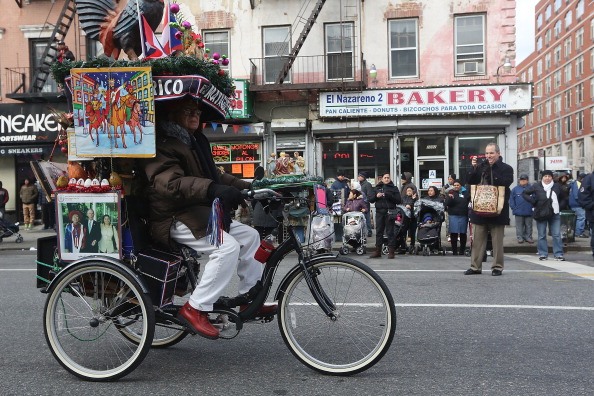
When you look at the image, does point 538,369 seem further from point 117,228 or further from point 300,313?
point 117,228

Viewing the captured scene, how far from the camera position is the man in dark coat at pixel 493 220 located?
909cm

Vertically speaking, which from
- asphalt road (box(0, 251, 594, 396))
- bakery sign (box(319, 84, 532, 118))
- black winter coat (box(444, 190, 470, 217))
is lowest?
asphalt road (box(0, 251, 594, 396))

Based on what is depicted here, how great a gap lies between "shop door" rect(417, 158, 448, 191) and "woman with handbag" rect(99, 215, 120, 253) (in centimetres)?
1662

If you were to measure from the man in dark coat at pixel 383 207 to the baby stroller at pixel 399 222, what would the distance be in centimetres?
13

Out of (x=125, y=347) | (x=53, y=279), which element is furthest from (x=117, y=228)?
(x=125, y=347)

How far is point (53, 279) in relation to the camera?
4.07m

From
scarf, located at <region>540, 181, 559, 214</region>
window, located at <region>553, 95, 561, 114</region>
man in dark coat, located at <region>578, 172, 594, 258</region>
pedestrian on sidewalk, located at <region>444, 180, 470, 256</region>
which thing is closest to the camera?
man in dark coat, located at <region>578, 172, 594, 258</region>

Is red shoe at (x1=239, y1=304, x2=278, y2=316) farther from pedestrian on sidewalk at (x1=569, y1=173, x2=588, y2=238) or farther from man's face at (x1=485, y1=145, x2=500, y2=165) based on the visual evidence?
pedestrian on sidewalk at (x1=569, y1=173, x2=588, y2=238)

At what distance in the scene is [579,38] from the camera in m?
64.2

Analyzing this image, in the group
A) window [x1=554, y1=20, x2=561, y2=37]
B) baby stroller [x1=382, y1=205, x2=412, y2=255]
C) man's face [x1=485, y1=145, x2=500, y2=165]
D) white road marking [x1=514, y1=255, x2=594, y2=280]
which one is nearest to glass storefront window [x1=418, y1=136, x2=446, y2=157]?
baby stroller [x1=382, y1=205, x2=412, y2=255]

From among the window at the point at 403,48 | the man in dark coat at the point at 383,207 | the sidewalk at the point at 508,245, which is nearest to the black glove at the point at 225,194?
the man in dark coat at the point at 383,207

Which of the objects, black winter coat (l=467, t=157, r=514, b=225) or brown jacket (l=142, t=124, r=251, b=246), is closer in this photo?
brown jacket (l=142, t=124, r=251, b=246)

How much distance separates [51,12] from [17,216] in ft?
25.2

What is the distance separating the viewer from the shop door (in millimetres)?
19797
